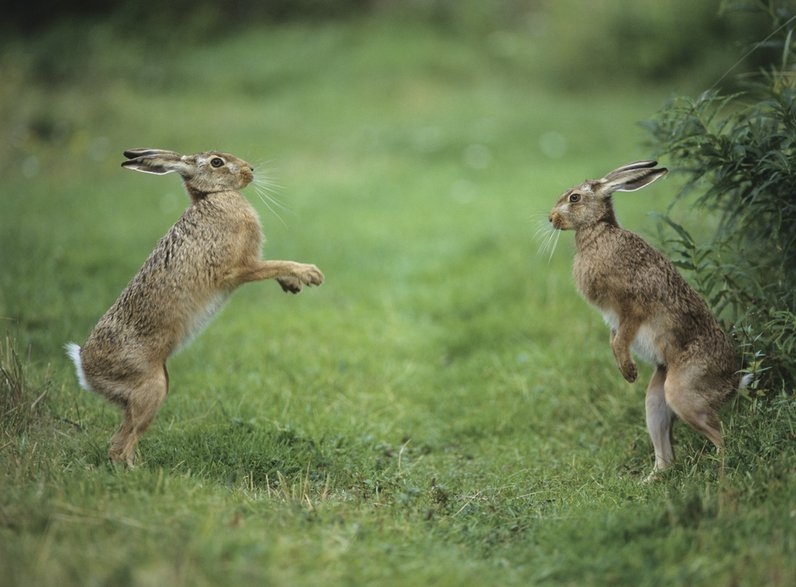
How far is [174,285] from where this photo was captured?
16.0 ft

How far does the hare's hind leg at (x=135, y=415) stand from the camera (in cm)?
457

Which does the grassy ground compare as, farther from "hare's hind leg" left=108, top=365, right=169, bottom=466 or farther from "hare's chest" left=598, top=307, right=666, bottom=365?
"hare's chest" left=598, top=307, right=666, bottom=365

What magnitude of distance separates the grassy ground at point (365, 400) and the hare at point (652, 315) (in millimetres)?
235

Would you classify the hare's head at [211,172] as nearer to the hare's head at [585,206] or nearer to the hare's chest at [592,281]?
the hare's head at [585,206]

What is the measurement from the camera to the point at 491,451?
5.72 meters

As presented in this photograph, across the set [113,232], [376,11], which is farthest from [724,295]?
[376,11]

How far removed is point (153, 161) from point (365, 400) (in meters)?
2.33

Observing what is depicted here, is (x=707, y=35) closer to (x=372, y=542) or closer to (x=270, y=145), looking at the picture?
(x=270, y=145)

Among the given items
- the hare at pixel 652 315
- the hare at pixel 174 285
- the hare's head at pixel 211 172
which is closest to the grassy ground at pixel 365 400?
the hare at pixel 652 315

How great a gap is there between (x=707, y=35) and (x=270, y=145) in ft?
26.3

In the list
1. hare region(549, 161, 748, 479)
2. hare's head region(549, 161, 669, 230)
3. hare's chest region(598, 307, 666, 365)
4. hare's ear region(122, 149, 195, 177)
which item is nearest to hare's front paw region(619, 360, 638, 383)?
hare region(549, 161, 748, 479)

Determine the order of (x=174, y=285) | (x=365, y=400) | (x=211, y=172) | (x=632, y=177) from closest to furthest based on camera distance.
Result: (x=174, y=285), (x=632, y=177), (x=211, y=172), (x=365, y=400)

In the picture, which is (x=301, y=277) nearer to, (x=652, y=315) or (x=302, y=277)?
(x=302, y=277)

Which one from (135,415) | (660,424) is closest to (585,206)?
(660,424)
